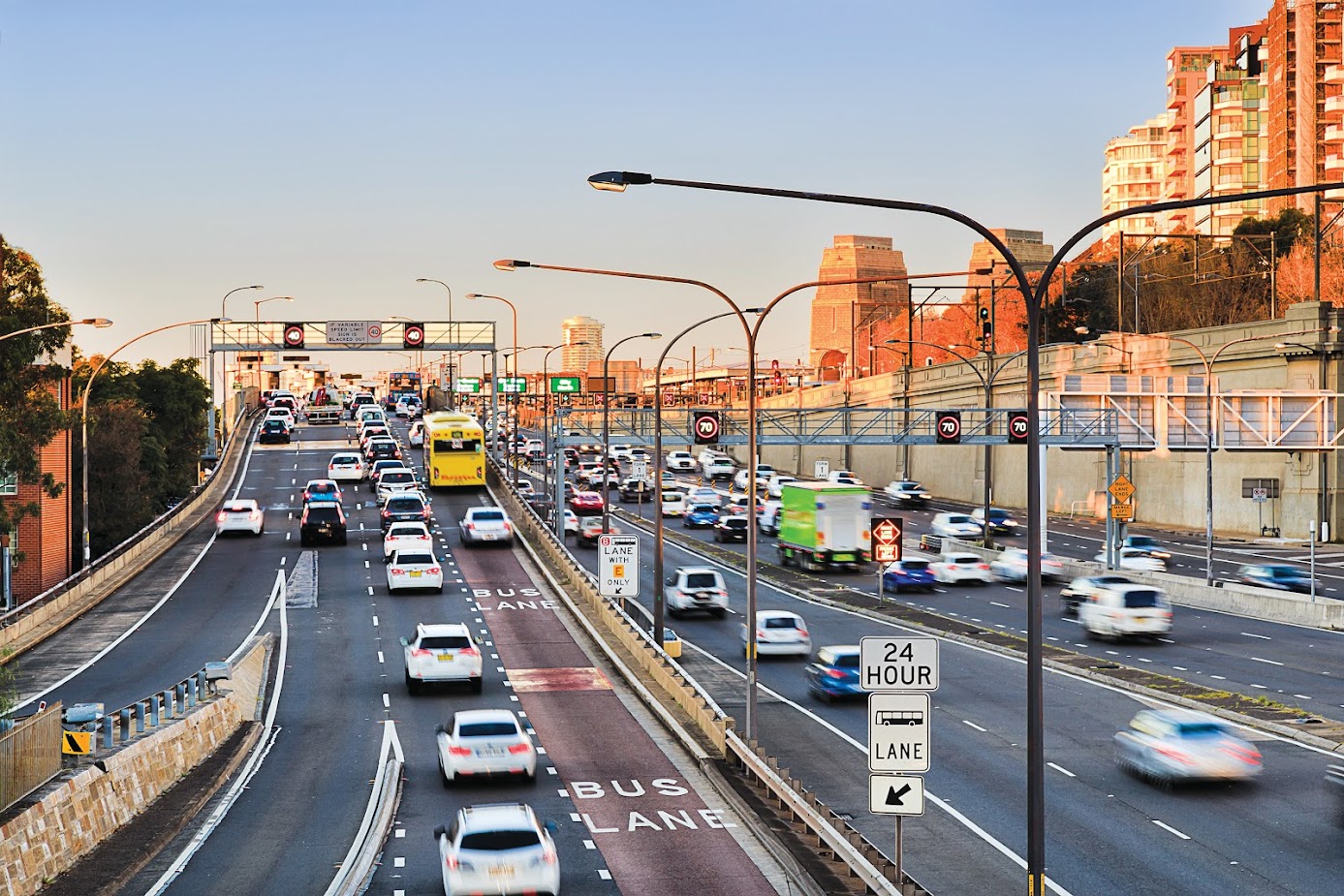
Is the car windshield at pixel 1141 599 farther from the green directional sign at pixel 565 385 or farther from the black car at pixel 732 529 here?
the green directional sign at pixel 565 385

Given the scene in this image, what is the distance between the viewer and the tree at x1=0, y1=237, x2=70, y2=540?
144ft

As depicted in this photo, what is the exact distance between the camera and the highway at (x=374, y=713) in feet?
72.9

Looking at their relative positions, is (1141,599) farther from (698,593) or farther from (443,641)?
(443,641)

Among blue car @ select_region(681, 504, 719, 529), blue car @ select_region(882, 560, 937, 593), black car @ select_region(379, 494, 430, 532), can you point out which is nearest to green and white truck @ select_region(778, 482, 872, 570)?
blue car @ select_region(882, 560, 937, 593)

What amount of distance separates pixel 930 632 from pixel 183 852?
90.9ft

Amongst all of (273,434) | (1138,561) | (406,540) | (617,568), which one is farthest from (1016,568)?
(273,434)

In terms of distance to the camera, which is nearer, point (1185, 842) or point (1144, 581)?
point (1185, 842)

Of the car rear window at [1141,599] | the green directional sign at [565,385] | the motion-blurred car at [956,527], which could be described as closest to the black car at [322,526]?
the motion-blurred car at [956,527]

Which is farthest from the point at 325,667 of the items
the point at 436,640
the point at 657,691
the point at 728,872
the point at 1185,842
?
the point at 1185,842

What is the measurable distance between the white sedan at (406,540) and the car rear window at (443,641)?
1755 centimetres

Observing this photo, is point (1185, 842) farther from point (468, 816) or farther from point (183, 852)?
point (183, 852)

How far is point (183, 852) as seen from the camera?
2297 centimetres

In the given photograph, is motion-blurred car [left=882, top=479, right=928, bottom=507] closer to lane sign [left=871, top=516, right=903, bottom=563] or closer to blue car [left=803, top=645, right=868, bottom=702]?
lane sign [left=871, top=516, right=903, bottom=563]

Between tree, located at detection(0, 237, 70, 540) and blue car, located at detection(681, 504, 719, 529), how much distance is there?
41317 mm
